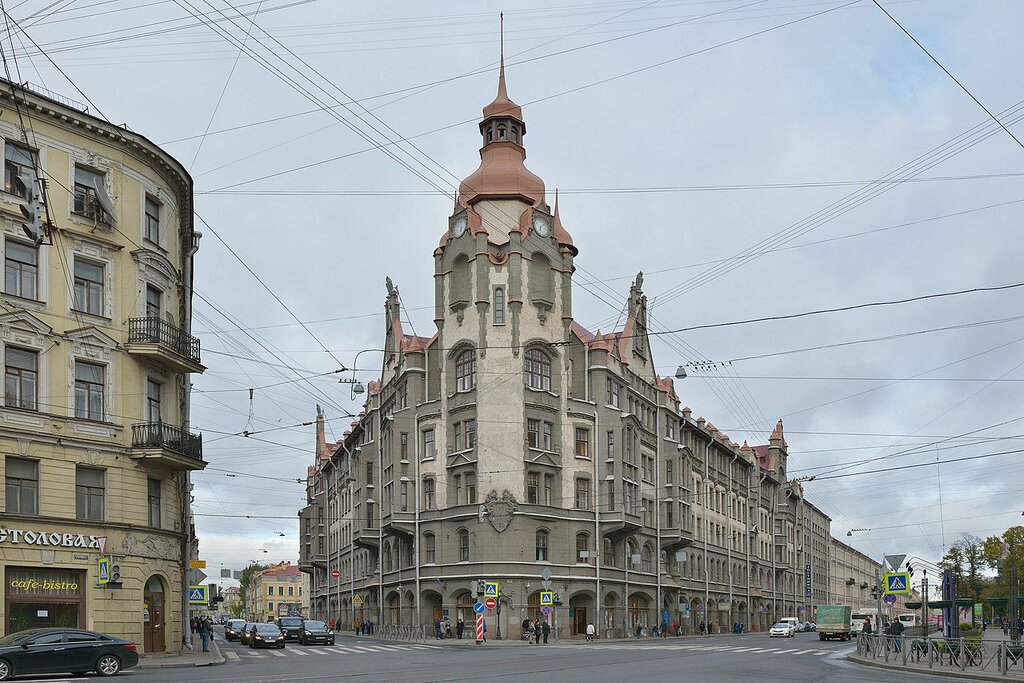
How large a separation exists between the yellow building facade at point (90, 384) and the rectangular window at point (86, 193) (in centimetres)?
5

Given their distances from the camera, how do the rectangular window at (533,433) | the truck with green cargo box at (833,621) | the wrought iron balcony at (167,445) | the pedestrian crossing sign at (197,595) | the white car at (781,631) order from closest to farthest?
the wrought iron balcony at (167,445) → the pedestrian crossing sign at (197,595) → the rectangular window at (533,433) → the truck with green cargo box at (833,621) → the white car at (781,631)

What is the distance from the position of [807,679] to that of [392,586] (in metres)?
48.5

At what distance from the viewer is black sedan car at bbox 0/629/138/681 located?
2664 cm

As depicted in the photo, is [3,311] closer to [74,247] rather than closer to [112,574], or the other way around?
[74,247]

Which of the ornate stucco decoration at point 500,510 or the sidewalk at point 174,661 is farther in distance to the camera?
the ornate stucco decoration at point 500,510

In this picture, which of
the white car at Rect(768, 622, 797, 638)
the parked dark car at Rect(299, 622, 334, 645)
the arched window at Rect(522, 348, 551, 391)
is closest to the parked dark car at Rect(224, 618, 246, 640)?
the parked dark car at Rect(299, 622, 334, 645)

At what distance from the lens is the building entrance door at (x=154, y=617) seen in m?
39.9

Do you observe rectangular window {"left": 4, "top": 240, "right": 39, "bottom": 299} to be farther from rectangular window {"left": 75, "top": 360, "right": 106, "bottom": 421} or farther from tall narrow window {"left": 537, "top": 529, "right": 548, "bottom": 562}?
tall narrow window {"left": 537, "top": 529, "right": 548, "bottom": 562}

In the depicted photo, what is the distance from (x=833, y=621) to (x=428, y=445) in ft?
91.3

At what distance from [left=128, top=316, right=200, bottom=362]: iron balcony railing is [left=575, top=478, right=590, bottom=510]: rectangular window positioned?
29225 mm

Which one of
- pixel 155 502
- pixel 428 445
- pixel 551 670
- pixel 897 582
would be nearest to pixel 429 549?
pixel 428 445

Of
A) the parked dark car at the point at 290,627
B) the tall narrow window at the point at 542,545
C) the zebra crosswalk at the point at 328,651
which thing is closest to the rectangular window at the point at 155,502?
the zebra crosswalk at the point at 328,651

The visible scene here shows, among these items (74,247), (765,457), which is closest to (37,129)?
(74,247)

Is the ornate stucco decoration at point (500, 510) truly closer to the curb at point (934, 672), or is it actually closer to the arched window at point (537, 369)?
the arched window at point (537, 369)
